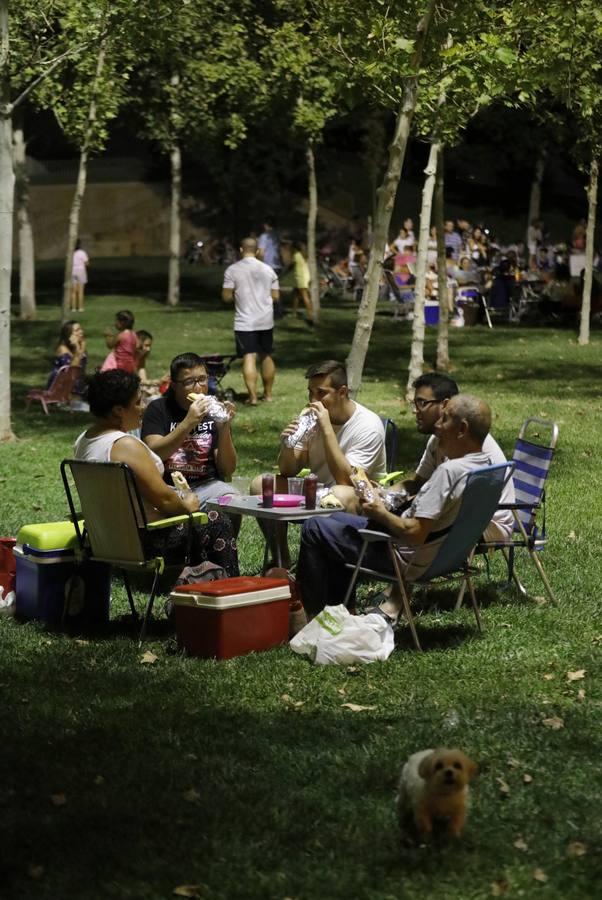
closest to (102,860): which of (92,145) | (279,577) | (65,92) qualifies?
(279,577)

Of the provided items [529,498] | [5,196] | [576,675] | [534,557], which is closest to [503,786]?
[576,675]

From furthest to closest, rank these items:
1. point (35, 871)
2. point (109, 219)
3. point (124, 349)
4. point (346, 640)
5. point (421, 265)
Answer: point (109, 219) < point (421, 265) < point (124, 349) < point (346, 640) < point (35, 871)

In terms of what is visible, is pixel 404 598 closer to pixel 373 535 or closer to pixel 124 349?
pixel 373 535

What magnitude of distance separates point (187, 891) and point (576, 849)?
A: 1.30 m

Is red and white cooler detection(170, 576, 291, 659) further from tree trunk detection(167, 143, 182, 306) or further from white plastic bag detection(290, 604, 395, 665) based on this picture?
tree trunk detection(167, 143, 182, 306)

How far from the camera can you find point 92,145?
22812 mm

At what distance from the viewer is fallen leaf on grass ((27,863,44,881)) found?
4895 millimetres

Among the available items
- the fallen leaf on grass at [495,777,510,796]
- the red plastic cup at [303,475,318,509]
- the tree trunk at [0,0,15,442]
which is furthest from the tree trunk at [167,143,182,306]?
the fallen leaf on grass at [495,777,510,796]

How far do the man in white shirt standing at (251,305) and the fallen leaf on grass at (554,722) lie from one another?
11001 millimetres

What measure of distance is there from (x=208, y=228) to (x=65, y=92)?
25727 millimetres

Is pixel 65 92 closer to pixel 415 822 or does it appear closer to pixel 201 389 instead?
pixel 201 389

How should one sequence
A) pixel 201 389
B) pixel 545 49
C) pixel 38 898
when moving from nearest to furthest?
1. pixel 38 898
2. pixel 201 389
3. pixel 545 49

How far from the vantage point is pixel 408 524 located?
7.37m

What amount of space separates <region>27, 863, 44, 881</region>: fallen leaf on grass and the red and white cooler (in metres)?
2.39
